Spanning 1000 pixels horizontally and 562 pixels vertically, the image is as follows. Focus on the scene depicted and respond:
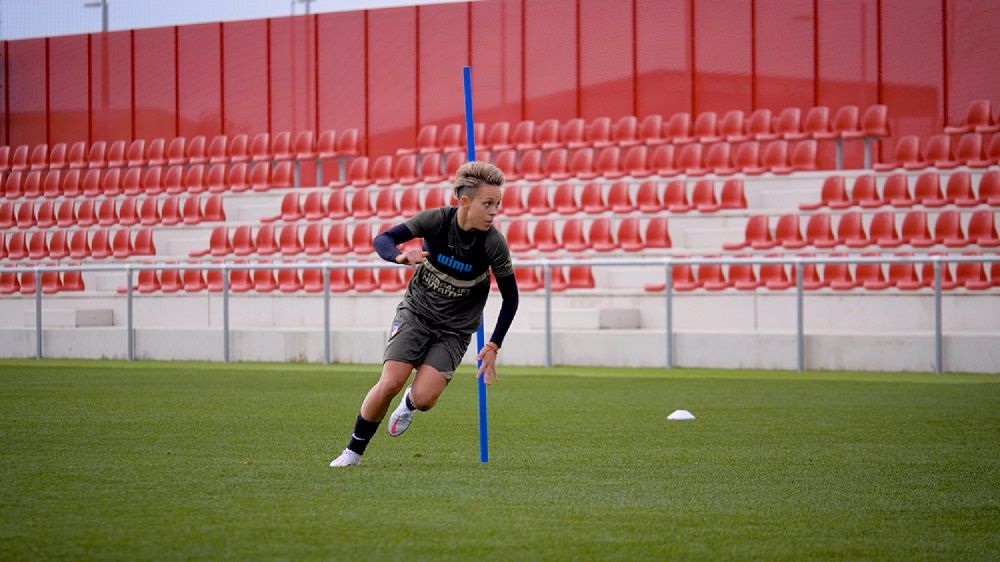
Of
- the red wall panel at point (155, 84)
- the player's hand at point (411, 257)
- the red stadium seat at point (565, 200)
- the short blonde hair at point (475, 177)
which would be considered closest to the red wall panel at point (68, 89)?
the red wall panel at point (155, 84)

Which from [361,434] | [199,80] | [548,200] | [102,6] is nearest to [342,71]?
[199,80]

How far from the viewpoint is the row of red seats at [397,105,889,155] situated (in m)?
22.3

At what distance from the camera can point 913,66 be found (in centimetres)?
2339

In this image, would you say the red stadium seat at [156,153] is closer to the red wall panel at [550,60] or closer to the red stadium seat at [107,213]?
the red stadium seat at [107,213]

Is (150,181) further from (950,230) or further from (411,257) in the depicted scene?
(411,257)

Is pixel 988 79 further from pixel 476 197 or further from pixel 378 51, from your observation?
pixel 476 197

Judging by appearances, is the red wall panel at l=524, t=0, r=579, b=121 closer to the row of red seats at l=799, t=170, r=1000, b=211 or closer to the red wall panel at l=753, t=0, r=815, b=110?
the red wall panel at l=753, t=0, r=815, b=110

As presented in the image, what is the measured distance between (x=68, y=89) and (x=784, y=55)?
1632cm

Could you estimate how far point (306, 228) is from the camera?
912 inches

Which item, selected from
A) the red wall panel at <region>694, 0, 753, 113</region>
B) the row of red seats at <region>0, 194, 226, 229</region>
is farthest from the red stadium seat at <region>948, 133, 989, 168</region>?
the row of red seats at <region>0, 194, 226, 229</region>

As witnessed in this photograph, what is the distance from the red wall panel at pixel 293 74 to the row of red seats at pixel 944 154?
12.7 meters

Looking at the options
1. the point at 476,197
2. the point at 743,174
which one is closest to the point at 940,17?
the point at 743,174

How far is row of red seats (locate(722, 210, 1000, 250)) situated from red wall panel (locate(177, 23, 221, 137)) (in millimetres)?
14145

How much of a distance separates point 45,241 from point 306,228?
5.85 m
